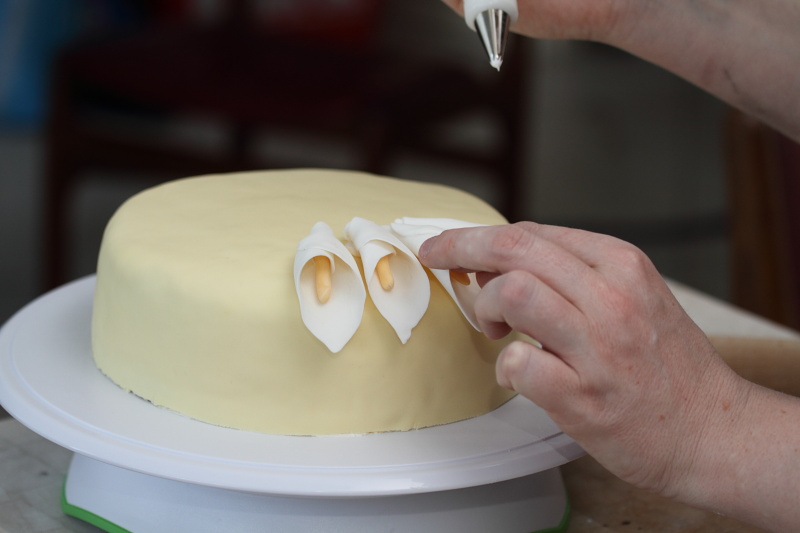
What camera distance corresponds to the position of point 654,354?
75 centimetres

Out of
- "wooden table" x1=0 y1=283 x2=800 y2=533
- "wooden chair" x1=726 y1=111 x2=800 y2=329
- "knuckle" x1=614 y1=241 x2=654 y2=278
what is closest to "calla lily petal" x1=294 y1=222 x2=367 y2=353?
"knuckle" x1=614 y1=241 x2=654 y2=278

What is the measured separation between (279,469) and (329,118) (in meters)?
1.66

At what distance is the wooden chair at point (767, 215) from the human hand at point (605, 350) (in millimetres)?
1186

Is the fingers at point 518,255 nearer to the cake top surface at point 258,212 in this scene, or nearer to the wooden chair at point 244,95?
the cake top surface at point 258,212

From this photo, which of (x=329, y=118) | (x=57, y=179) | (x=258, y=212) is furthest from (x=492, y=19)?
(x=57, y=179)

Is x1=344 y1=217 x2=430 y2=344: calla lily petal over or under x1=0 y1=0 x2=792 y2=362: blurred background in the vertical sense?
over

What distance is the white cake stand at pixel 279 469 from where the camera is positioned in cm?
80

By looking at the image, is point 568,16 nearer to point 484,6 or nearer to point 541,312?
point 484,6

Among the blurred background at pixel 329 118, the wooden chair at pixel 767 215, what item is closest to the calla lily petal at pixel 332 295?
the wooden chair at pixel 767 215

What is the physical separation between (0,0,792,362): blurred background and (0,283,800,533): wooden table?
100 centimetres

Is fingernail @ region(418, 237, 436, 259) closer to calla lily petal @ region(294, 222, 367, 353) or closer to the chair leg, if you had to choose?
calla lily petal @ region(294, 222, 367, 353)

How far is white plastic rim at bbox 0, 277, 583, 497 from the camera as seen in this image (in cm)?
80

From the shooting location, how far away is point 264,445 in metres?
0.86

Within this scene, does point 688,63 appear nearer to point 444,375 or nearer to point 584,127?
point 444,375
